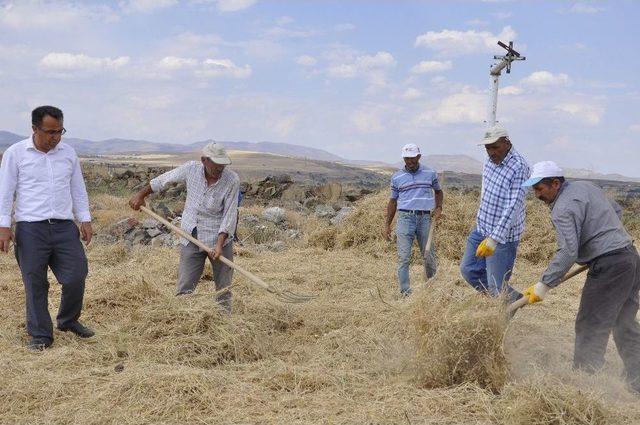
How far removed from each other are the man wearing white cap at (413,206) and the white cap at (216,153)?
233 centimetres

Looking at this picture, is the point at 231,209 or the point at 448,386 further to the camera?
the point at 231,209

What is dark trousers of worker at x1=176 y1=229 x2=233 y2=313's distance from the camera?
5.52 meters

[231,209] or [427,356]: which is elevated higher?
[231,209]

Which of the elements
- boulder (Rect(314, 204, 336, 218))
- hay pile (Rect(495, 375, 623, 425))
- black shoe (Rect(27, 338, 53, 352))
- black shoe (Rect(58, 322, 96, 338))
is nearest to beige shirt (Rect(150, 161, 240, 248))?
black shoe (Rect(58, 322, 96, 338))

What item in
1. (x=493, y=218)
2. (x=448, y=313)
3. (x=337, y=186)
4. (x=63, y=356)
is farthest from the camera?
(x=337, y=186)

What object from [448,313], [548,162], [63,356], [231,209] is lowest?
[63,356]

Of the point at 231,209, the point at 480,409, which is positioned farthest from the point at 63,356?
the point at 480,409

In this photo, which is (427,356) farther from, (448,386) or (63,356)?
(63,356)

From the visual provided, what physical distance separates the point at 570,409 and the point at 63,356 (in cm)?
329

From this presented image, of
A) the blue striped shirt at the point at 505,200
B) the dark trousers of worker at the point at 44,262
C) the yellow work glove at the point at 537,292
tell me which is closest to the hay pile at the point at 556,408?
the yellow work glove at the point at 537,292

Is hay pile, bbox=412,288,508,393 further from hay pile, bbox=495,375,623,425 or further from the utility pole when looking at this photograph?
the utility pole

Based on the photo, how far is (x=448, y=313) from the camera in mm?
4250

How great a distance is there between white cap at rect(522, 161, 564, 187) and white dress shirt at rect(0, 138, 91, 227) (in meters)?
3.32

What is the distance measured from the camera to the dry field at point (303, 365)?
3889mm
